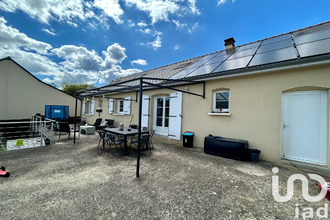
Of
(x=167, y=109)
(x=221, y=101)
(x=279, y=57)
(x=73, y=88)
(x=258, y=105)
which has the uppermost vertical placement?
(x=73, y=88)

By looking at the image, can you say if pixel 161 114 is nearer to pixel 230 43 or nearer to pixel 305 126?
pixel 305 126

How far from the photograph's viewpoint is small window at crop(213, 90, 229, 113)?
4.85 metres

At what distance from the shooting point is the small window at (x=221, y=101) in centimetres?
485

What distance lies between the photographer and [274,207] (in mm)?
1960

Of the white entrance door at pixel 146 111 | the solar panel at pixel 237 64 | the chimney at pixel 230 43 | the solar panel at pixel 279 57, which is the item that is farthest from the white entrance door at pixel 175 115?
the chimney at pixel 230 43

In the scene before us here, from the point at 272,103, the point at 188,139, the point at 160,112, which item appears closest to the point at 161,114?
the point at 160,112

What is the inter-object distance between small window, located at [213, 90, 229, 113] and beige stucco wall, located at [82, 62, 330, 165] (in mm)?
194

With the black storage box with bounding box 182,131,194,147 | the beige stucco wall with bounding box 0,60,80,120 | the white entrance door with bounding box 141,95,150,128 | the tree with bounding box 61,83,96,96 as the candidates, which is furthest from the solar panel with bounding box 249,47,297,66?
the tree with bounding box 61,83,96,96

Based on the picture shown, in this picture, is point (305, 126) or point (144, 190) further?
point (305, 126)

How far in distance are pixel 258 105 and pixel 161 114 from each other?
172 inches

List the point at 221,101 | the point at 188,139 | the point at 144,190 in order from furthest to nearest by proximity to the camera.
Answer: the point at 188,139 → the point at 221,101 → the point at 144,190

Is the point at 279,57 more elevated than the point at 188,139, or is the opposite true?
the point at 279,57

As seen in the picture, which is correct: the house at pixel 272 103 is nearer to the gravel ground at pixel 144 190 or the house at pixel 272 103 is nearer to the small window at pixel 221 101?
the small window at pixel 221 101

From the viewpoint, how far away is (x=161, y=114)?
7031 millimetres
